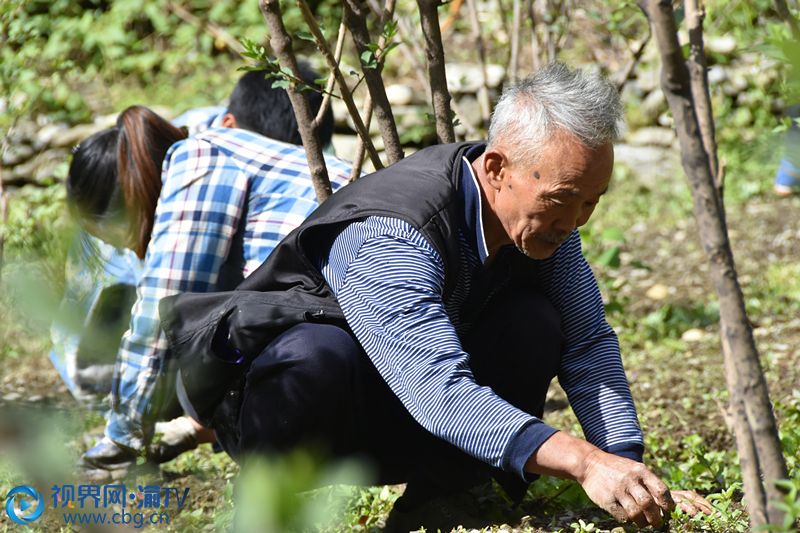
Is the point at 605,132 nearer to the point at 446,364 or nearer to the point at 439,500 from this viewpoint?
the point at 446,364

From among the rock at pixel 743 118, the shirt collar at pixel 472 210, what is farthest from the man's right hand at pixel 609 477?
the rock at pixel 743 118

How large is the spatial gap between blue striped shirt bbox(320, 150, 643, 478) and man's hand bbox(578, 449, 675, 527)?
0.36 feet

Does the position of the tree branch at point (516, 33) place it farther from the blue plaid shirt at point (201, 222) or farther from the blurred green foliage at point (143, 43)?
the blurred green foliage at point (143, 43)

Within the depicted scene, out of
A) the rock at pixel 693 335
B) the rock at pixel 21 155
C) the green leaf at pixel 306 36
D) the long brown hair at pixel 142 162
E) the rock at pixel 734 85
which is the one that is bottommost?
the rock at pixel 693 335

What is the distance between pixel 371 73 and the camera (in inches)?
98.3

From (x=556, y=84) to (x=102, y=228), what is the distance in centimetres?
105

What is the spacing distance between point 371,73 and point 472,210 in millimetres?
552

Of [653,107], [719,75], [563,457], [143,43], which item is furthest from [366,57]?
[143,43]

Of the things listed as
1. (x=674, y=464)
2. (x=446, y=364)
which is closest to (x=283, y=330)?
(x=446, y=364)

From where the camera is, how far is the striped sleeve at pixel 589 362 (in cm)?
224

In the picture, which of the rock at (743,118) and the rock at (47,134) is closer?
the rock at (743,118)

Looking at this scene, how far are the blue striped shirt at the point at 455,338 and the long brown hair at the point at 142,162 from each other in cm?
84

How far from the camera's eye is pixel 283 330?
225 cm

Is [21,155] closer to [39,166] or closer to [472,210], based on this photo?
[39,166]
